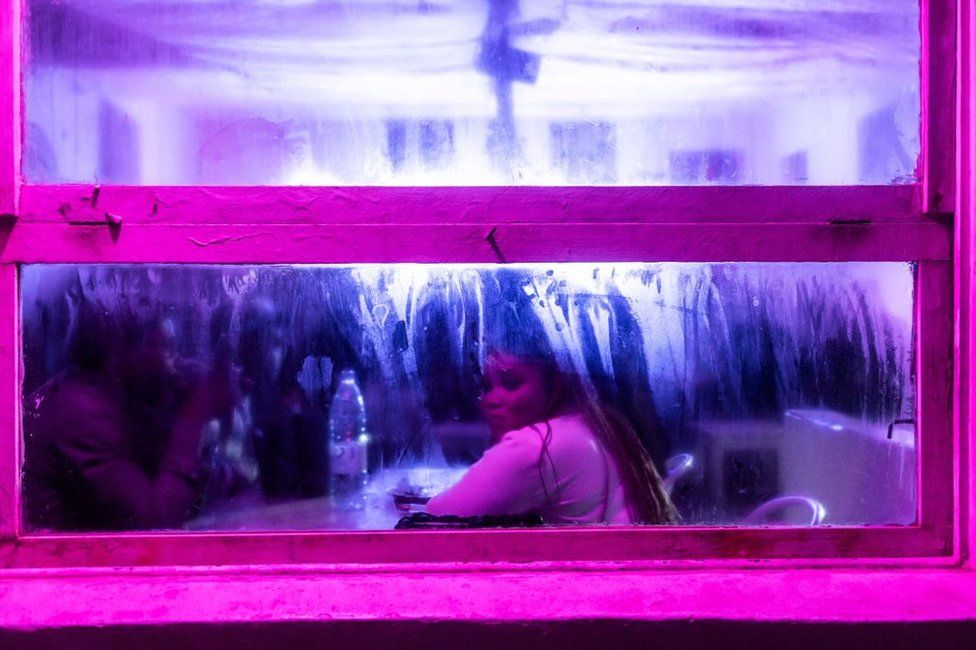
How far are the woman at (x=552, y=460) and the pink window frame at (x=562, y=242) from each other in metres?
0.15

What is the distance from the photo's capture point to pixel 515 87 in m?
1.52

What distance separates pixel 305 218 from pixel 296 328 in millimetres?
223

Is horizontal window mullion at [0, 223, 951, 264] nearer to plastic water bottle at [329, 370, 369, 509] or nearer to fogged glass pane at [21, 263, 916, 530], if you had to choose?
fogged glass pane at [21, 263, 916, 530]

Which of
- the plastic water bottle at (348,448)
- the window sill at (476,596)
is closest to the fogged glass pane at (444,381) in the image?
the plastic water bottle at (348,448)

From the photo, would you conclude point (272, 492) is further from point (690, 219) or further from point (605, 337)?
point (690, 219)

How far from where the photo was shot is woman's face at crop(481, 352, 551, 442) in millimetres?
1534

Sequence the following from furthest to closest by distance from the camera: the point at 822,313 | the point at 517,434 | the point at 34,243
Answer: the point at 517,434 → the point at 822,313 → the point at 34,243

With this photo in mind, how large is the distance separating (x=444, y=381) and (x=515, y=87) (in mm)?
603

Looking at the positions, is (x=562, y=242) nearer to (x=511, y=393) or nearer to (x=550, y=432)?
(x=511, y=393)

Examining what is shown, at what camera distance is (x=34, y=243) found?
1.40m

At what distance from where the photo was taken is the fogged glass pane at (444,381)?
4.89 ft

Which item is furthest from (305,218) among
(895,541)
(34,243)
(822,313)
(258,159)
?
(895,541)

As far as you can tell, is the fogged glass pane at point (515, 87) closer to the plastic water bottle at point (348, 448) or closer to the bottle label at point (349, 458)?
the plastic water bottle at point (348, 448)

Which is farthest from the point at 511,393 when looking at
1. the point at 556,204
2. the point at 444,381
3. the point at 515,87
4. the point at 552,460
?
the point at 515,87
